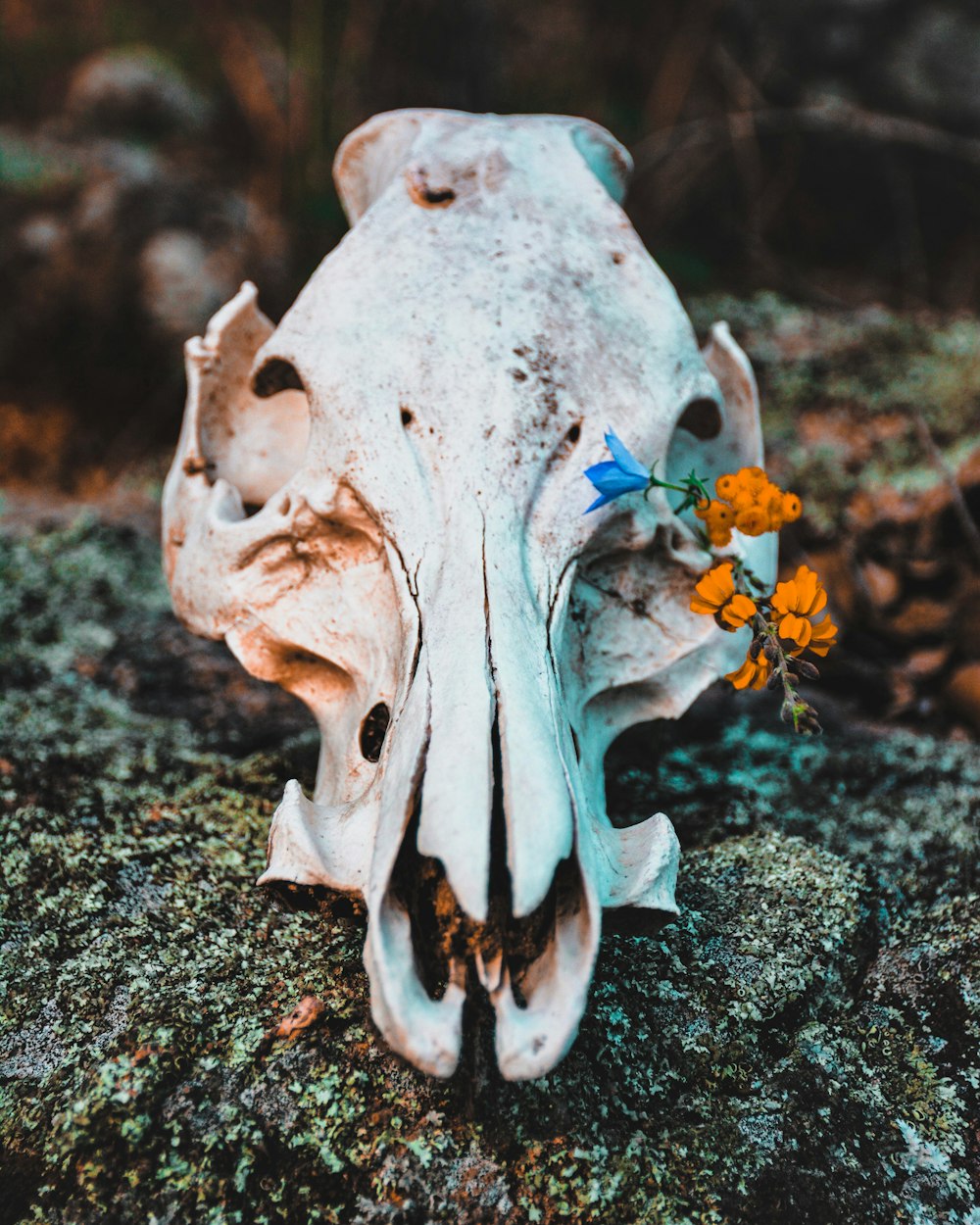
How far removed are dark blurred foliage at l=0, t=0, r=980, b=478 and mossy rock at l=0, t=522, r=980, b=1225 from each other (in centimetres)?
171

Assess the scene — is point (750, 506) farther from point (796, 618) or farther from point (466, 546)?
point (466, 546)

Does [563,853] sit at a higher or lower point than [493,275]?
lower

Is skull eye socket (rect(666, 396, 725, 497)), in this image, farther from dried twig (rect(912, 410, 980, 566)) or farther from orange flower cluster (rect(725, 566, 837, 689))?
dried twig (rect(912, 410, 980, 566))

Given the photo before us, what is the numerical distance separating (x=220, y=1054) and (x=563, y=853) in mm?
445

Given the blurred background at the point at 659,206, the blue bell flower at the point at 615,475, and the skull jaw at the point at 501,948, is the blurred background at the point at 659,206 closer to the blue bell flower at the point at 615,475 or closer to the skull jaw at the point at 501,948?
the blue bell flower at the point at 615,475

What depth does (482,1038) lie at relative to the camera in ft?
3.22

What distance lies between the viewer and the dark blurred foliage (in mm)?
2957

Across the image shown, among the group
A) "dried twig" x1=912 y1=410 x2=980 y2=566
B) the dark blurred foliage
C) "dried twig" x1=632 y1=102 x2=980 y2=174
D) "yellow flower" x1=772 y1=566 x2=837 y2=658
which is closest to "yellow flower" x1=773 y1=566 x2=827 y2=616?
"yellow flower" x1=772 y1=566 x2=837 y2=658

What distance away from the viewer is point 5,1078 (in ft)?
3.39

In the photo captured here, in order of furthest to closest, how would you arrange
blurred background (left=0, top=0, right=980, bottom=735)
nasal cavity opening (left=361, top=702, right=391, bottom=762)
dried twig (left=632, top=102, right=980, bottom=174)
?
dried twig (left=632, top=102, right=980, bottom=174), blurred background (left=0, top=0, right=980, bottom=735), nasal cavity opening (left=361, top=702, right=391, bottom=762)

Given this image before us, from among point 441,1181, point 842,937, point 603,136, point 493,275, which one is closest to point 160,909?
point 441,1181

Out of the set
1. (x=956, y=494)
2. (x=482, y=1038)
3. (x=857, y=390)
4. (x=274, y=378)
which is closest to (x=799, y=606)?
(x=482, y=1038)

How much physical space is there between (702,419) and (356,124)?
2.67 meters

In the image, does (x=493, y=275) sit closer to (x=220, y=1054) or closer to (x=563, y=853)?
(x=563, y=853)
